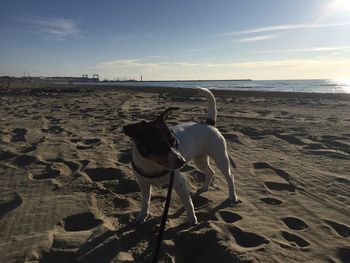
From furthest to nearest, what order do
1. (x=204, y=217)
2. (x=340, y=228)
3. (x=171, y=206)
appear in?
1. (x=171, y=206)
2. (x=204, y=217)
3. (x=340, y=228)

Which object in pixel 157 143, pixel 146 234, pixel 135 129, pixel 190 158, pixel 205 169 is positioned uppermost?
pixel 135 129

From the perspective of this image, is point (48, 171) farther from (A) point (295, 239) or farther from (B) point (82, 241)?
(A) point (295, 239)

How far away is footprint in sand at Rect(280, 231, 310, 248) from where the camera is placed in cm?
384

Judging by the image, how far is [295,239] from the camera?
13.0 feet

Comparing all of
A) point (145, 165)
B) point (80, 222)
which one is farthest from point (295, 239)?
point (80, 222)

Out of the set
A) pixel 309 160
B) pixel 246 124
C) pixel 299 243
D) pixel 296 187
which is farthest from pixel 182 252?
pixel 246 124

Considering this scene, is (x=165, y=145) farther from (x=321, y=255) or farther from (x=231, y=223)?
(x=321, y=255)

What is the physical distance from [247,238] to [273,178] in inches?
90.6

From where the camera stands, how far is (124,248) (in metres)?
3.77

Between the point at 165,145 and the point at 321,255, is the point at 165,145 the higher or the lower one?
the higher one

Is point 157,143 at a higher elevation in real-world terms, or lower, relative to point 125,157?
higher

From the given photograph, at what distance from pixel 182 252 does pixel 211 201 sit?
4.83 feet

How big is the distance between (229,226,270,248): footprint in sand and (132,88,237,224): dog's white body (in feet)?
1.62

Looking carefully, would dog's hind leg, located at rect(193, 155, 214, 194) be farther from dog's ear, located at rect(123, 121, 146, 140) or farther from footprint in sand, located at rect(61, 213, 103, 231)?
dog's ear, located at rect(123, 121, 146, 140)
